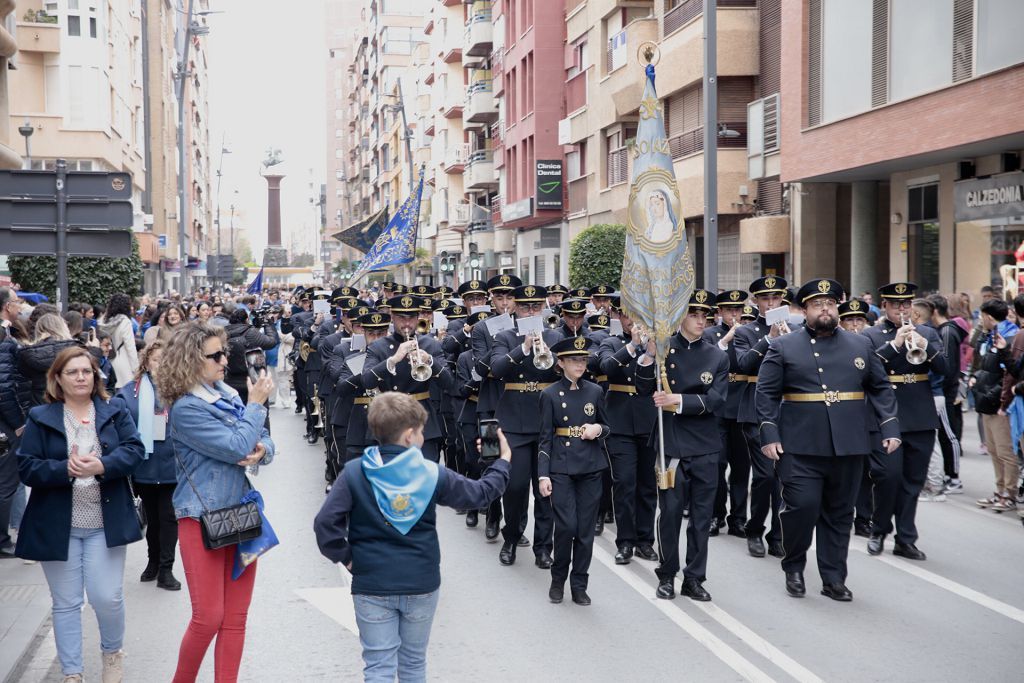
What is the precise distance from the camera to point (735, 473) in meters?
10.7

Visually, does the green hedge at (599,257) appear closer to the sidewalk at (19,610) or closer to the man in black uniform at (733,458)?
the man in black uniform at (733,458)

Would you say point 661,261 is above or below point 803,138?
below

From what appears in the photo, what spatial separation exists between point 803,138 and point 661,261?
16814 mm

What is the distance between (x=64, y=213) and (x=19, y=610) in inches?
195

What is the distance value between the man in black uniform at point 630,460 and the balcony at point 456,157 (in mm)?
54314

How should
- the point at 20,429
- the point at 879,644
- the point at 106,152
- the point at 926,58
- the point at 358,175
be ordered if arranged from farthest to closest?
the point at 358,175, the point at 106,152, the point at 926,58, the point at 20,429, the point at 879,644

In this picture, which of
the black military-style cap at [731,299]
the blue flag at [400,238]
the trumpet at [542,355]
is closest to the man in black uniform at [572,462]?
the trumpet at [542,355]

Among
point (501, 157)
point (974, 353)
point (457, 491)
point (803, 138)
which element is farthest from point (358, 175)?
point (457, 491)

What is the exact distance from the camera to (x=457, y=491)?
5.27 metres

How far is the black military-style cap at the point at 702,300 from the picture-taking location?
8.95 meters

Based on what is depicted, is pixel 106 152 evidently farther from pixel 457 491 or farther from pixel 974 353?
pixel 457 491

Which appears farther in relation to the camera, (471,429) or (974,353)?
(974,353)

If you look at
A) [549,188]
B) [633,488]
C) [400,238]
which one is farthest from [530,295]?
[549,188]

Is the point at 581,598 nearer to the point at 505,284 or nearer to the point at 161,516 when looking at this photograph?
the point at 161,516
